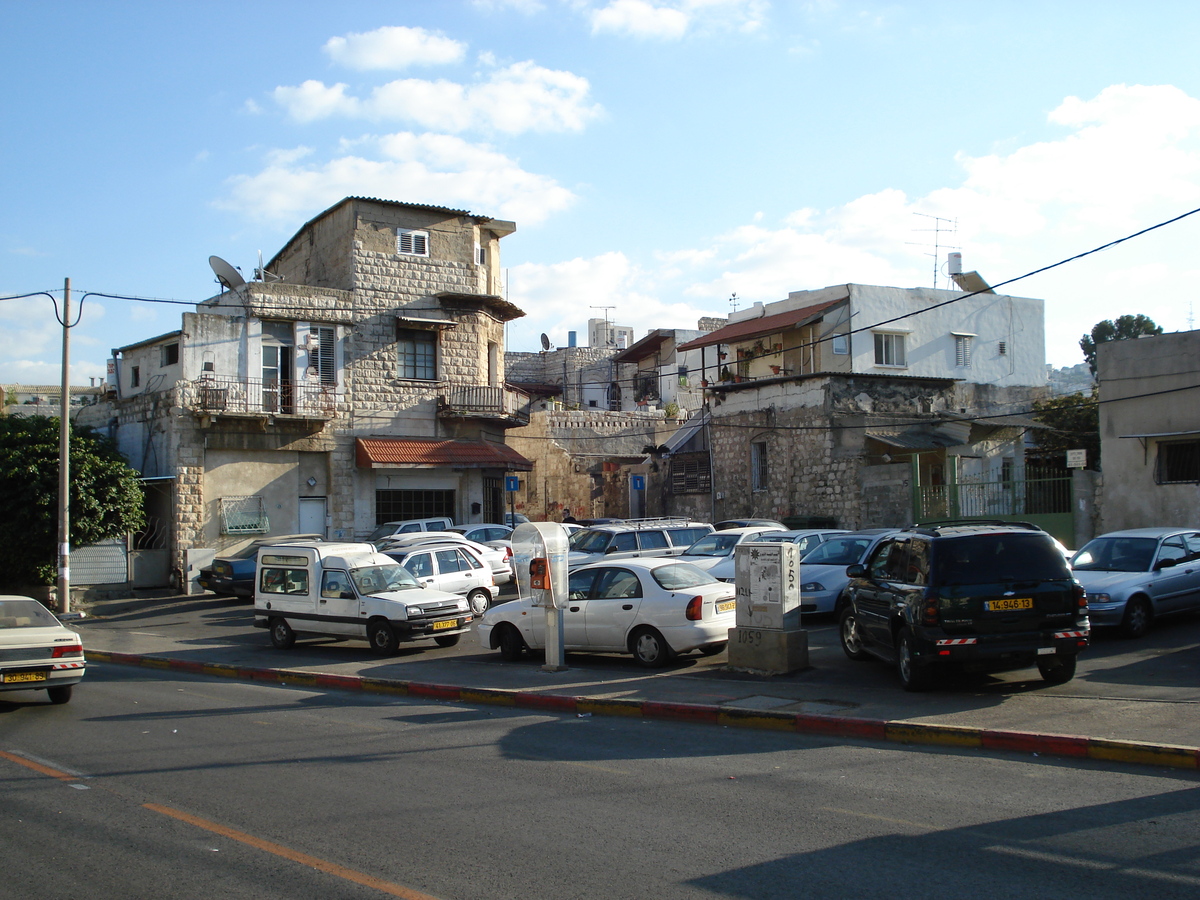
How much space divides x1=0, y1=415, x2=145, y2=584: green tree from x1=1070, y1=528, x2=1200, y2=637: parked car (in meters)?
25.0

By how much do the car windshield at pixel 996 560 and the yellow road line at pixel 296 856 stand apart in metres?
6.69

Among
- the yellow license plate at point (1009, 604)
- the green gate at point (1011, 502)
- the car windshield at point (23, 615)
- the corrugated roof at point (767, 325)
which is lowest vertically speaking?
the car windshield at point (23, 615)

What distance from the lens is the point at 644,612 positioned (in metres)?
13.1

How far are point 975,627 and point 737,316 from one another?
37.1 meters

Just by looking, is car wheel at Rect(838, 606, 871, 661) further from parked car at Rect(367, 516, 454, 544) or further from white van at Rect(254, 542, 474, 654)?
parked car at Rect(367, 516, 454, 544)

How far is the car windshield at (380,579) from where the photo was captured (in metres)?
16.5

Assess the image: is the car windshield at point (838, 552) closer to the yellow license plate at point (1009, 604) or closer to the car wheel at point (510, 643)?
the car wheel at point (510, 643)

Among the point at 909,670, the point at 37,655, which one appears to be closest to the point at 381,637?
the point at 37,655

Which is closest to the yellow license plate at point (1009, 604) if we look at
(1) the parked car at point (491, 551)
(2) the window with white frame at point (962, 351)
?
(1) the parked car at point (491, 551)

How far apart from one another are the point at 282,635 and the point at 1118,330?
2694 inches

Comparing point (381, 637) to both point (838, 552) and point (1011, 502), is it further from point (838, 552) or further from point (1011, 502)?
point (1011, 502)

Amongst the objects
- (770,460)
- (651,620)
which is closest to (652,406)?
(770,460)

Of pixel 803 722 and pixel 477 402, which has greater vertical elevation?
pixel 477 402

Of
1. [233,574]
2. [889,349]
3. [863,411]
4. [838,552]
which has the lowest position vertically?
[233,574]
